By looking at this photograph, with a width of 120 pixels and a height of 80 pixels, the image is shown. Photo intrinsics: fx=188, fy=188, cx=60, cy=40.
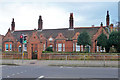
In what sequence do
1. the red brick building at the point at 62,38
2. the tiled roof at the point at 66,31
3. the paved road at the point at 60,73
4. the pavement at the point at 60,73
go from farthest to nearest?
the tiled roof at the point at 66,31, the red brick building at the point at 62,38, the paved road at the point at 60,73, the pavement at the point at 60,73

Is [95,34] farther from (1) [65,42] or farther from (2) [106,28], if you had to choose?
(1) [65,42]

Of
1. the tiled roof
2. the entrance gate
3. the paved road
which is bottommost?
the paved road

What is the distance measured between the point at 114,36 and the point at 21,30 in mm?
31169

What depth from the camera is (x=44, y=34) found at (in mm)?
51219

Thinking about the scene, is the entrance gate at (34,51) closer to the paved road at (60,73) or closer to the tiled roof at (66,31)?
the tiled roof at (66,31)

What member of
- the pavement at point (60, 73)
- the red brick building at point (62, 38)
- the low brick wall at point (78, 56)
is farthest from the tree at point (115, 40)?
the pavement at point (60, 73)

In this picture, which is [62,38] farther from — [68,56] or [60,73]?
[60,73]

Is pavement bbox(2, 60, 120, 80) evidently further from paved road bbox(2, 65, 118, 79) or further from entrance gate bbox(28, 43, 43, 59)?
entrance gate bbox(28, 43, 43, 59)

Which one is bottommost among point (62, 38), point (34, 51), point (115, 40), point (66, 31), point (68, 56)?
point (68, 56)

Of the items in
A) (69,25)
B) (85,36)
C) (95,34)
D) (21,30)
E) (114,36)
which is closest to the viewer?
(114,36)

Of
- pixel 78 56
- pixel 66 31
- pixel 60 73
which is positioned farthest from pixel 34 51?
pixel 60 73

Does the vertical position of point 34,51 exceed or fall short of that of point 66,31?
it falls short

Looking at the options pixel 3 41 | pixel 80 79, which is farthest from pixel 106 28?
pixel 80 79

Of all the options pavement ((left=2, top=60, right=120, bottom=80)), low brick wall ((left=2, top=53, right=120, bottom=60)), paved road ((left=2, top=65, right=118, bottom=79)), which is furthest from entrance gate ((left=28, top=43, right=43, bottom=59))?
paved road ((left=2, top=65, right=118, bottom=79))
